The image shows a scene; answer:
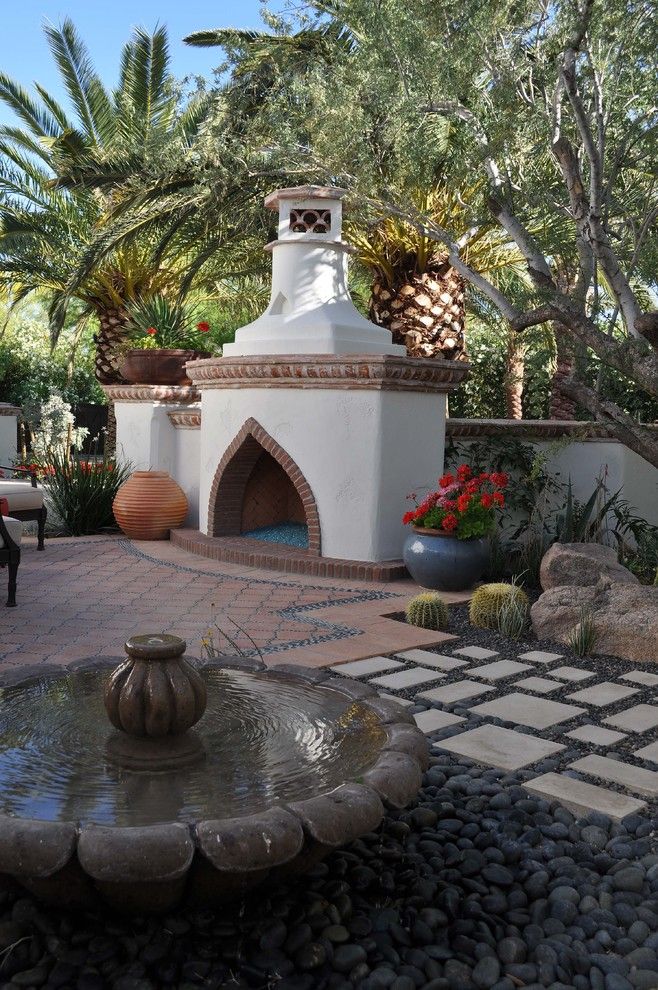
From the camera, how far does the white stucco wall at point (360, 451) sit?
25.8 ft

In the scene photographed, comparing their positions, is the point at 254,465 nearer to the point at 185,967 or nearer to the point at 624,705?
the point at 624,705

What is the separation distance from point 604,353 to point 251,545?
388cm

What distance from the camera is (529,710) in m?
4.47

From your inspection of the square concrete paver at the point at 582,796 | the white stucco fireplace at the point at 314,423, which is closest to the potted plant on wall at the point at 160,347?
the white stucco fireplace at the point at 314,423

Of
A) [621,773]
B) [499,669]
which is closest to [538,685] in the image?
[499,669]

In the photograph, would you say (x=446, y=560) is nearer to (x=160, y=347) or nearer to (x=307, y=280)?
(x=307, y=280)

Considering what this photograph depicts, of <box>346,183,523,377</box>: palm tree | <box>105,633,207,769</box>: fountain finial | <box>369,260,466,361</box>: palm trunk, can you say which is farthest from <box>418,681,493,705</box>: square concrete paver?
<box>346,183,523,377</box>: palm tree

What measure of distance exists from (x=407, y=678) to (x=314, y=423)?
3.61m

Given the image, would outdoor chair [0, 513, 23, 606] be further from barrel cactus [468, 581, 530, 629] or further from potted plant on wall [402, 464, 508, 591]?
barrel cactus [468, 581, 530, 629]

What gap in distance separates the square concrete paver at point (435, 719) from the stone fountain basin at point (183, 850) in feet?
5.34

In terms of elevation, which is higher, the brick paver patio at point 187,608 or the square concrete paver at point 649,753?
the brick paver patio at point 187,608

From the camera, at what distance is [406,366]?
305 inches

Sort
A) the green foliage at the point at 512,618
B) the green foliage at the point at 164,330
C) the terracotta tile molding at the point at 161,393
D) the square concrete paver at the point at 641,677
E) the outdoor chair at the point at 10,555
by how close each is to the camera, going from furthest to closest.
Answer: the green foliage at the point at 164,330, the terracotta tile molding at the point at 161,393, the outdoor chair at the point at 10,555, the green foliage at the point at 512,618, the square concrete paver at the point at 641,677

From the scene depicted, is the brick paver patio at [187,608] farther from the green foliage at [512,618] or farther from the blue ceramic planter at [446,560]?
the green foliage at [512,618]
